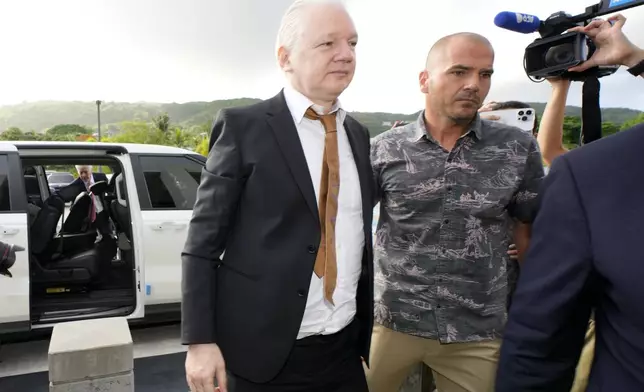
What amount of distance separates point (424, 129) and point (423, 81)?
0.76 feet

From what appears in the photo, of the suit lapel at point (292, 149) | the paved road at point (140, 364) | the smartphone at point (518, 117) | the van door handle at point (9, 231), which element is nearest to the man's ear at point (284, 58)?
the suit lapel at point (292, 149)

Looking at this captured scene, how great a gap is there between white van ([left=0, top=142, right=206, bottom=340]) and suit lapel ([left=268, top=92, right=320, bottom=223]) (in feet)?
9.98

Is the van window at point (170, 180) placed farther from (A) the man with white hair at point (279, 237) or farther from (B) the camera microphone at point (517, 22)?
(B) the camera microphone at point (517, 22)

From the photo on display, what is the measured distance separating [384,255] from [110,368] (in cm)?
168

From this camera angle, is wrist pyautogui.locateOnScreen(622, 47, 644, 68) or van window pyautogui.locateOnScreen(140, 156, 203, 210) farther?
van window pyautogui.locateOnScreen(140, 156, 203, 210)

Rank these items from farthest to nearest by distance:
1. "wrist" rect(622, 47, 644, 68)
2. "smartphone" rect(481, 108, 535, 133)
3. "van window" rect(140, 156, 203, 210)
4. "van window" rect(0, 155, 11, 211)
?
"van window" rect(140, 156, 203, 210) < "van window" rect(0, 155, 11, 211) < "smartphone" rect(481, 108, 535, 133) < "wrist" rect(622, 47, 644, 68)

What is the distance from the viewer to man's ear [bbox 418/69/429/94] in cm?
202

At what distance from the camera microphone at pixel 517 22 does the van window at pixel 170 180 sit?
3372mm

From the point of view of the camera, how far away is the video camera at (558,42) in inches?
54.8

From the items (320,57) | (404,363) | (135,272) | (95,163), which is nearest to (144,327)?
(135,272)

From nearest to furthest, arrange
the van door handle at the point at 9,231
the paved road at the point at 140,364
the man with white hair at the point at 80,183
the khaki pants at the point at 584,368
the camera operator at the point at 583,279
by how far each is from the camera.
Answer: the camera operator at the point at 583,279
the khaki pants at the point at 584,368
the paved road at the point at 140,364
the van door handle at the point at 9,231
the man with white hair at the point at 80,183

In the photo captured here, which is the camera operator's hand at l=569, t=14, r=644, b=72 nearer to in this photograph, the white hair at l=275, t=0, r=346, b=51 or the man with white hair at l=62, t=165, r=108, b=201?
the white hair at l=275, t=0, r=346, b=51

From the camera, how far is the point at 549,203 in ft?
2.74


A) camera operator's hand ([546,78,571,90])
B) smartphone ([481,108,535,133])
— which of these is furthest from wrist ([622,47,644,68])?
smartphone ([481,108,535,133])
